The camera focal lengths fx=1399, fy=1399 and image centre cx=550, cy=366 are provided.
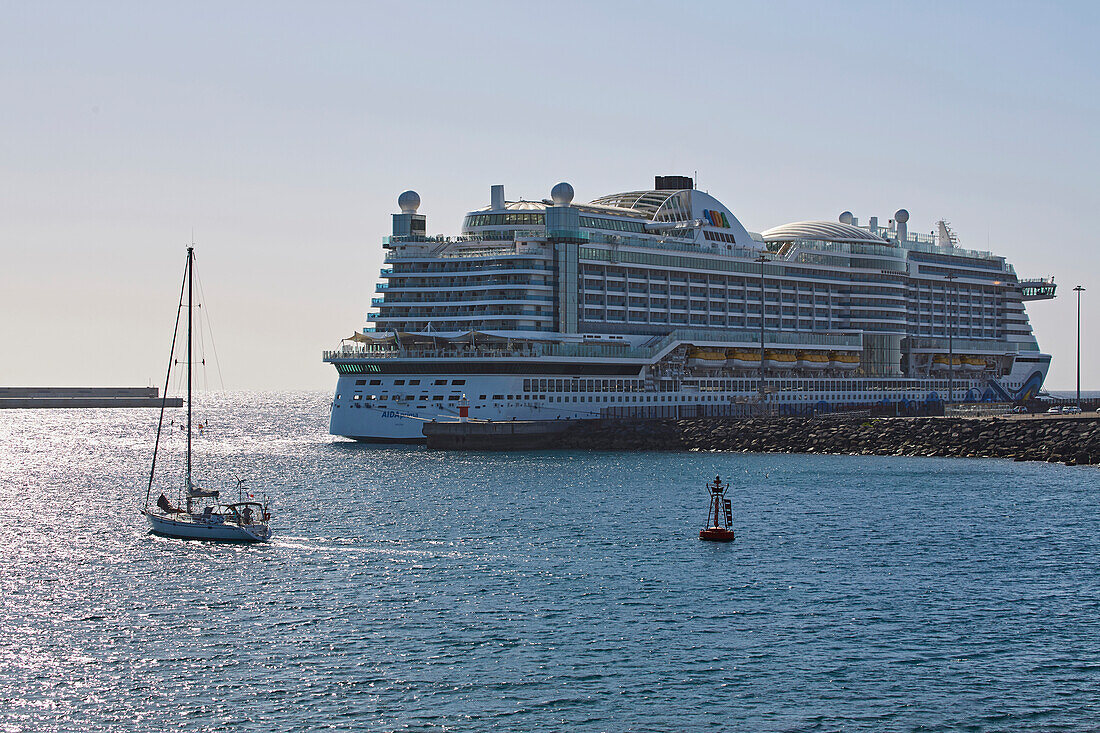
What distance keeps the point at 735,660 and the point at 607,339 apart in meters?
75.7

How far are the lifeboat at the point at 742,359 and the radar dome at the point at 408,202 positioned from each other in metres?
30.1

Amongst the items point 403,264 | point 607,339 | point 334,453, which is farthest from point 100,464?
point 607,339

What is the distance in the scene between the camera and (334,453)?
9981cm

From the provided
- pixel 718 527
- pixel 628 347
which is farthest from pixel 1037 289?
pixel 718 527

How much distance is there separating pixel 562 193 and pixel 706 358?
19.5 m

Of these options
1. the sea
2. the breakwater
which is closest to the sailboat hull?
the sea

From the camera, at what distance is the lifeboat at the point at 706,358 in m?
118

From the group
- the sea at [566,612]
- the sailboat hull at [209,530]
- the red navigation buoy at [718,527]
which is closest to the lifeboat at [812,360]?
the sea at [566,612]

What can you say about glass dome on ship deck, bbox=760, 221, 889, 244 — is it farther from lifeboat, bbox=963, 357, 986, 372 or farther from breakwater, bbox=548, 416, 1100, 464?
breakwater, bbox=548, 416, 1100, 464

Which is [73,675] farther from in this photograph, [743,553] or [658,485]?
[658,485]

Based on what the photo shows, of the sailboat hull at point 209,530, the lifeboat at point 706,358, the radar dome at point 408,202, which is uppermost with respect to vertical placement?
the radar dome at point 408,202

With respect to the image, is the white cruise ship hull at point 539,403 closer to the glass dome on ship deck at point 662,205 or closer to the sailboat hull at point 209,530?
the glass dome on ship deck at point 662,205

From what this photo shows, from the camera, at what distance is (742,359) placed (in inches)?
4796

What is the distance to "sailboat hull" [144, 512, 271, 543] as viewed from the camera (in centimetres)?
5531
